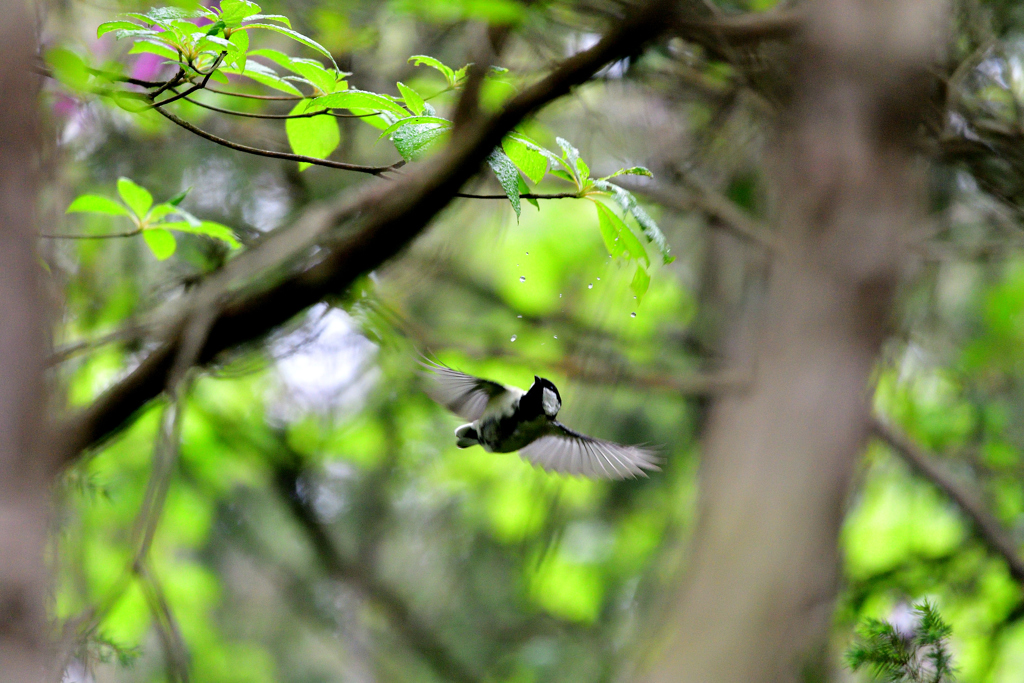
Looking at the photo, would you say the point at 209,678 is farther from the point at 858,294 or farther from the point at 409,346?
the point at 858,294

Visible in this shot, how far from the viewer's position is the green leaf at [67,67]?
0.79m

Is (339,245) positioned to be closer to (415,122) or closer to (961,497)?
(415,122)

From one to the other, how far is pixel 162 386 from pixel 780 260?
1.17m

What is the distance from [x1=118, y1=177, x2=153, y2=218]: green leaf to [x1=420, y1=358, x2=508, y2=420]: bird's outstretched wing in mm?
529

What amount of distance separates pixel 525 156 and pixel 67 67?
19.9 inches

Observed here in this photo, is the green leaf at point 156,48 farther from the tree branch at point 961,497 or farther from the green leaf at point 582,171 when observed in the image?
the tree branch at point 961,497

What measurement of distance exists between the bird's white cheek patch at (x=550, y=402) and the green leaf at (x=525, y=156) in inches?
18.1

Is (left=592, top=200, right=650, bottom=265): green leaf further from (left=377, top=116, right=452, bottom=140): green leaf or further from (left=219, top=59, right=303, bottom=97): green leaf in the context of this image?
(left=219, top=59, right=303, bottom=97): green leaf

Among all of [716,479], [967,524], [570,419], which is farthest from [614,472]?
[967,524]

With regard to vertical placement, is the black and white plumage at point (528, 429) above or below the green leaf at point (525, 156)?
below

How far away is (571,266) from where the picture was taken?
3279 millimetres

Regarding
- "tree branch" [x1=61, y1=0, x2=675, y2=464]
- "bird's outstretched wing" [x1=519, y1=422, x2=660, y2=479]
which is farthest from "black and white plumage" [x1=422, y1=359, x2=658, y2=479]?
"tree branch" [x1=61, y1=0, x2=675, y2=464]

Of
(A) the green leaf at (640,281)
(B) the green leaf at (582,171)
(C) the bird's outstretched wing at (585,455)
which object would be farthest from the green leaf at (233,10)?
(C) the bird's outstretched wing at (585,455)

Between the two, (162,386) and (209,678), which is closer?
(162,386)
